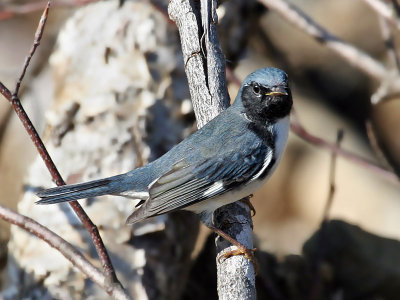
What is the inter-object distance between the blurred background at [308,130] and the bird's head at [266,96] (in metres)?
1.35

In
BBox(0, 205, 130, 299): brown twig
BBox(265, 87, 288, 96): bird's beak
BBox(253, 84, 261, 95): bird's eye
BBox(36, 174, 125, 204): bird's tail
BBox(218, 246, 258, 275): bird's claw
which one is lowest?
BBox(218, 246, 258, 275): bird's claw

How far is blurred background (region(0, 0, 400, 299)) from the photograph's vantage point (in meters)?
4.98

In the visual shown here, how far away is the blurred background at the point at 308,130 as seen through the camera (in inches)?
196

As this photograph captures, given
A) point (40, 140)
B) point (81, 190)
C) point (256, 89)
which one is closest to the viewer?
point (40, 140)

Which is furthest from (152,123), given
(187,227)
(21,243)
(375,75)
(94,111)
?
(375,75)

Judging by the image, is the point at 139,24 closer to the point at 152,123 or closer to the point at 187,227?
the point at 152,123

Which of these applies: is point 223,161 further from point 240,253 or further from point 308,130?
point 308,130

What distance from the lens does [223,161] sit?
11.6 ft

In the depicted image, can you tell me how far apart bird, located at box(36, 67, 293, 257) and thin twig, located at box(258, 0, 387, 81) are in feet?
2.28

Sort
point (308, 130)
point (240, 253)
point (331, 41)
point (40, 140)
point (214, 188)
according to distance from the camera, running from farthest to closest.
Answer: point (308, 130) < point (331, 41) < point (214, 188) < point (240, 253) < point (40, 140)

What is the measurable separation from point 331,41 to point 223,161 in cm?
122

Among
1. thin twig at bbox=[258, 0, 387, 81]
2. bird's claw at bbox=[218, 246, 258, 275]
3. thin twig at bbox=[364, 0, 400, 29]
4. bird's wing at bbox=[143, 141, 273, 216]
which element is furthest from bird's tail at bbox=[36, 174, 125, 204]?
thin twig at bbox=[364, 0, 400, 29]

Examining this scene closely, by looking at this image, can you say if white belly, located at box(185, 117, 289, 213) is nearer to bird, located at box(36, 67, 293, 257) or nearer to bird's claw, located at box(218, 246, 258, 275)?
bird, located at box(36, 67, 293, 257)

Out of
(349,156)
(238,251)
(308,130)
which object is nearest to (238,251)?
(238,251)
